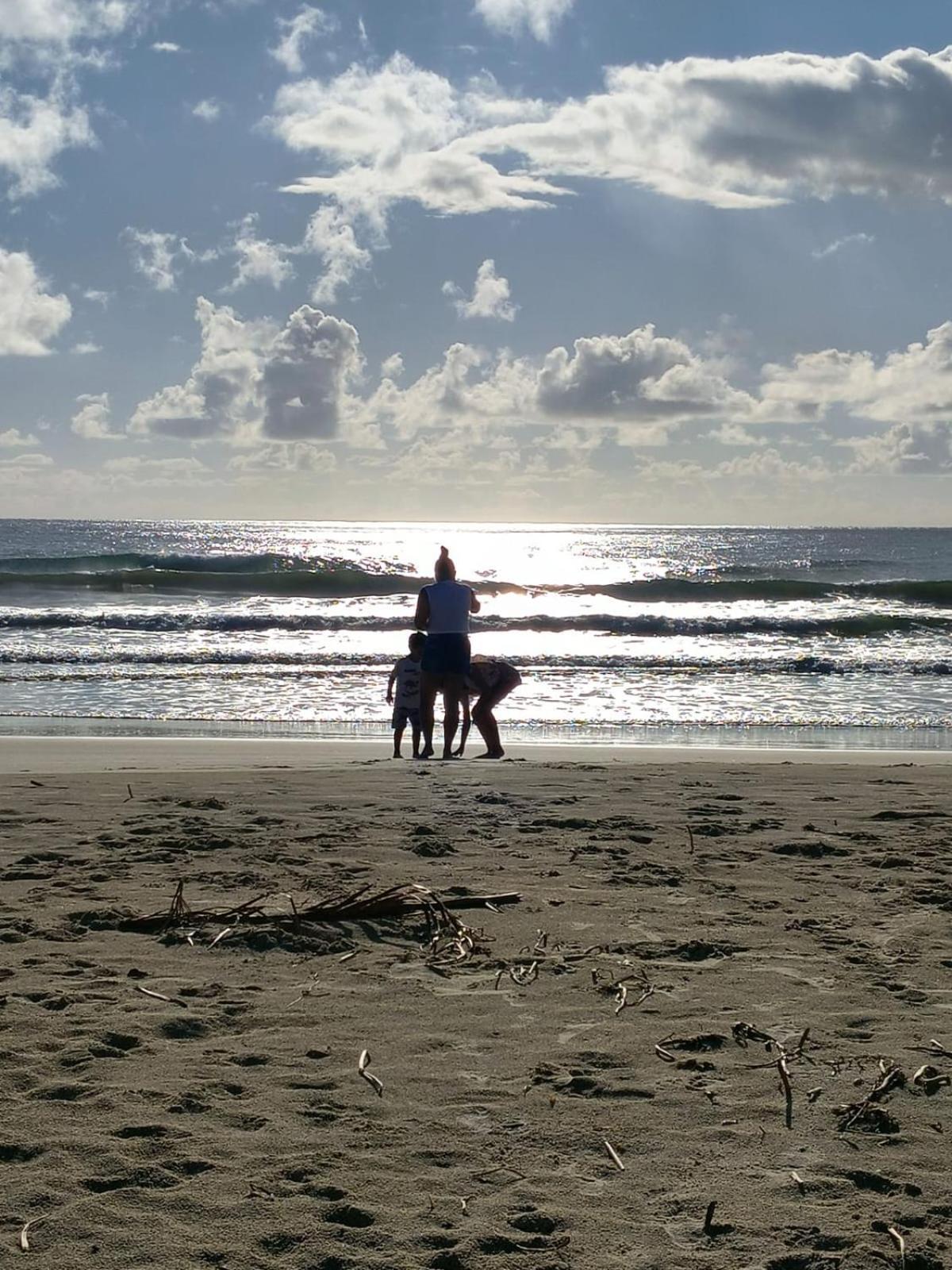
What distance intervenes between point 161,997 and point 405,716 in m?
6.96

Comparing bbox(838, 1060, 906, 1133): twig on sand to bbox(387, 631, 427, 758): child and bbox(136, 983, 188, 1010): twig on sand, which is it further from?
bbox(387, 631, 427, 758): child

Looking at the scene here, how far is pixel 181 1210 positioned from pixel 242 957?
175 cm

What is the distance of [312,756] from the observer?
10.8m

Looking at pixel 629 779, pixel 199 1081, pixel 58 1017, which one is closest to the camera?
pixel 199 1081

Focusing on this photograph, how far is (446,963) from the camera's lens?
4.18 meters

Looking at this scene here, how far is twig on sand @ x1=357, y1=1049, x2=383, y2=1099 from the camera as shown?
10.2ft

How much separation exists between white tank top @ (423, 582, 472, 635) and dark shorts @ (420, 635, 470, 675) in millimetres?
55

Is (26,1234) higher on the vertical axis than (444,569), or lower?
lower

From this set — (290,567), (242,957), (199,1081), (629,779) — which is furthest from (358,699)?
(290,567)

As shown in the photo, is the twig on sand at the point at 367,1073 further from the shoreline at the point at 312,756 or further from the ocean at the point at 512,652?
the ocean at the point at 512,652

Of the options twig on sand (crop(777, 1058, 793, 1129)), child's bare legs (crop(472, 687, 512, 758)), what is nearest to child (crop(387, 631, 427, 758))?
child's bare legs (crop(472, 687, 512, 758))

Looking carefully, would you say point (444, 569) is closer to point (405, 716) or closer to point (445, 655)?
point (445, 655)

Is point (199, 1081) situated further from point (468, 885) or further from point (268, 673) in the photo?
point (268, 673)

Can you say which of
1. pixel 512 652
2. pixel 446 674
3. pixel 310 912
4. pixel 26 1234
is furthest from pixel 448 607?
pixel 512 652
